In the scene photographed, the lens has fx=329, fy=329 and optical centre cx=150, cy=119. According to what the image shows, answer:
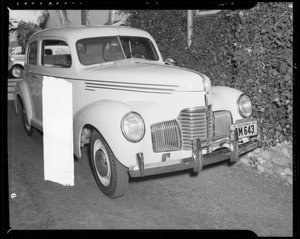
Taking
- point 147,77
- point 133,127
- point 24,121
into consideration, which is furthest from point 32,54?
point 133,127

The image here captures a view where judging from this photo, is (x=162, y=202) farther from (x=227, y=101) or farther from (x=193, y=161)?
(x=227, y=101)

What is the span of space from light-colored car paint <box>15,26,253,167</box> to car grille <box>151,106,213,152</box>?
0.06 metres

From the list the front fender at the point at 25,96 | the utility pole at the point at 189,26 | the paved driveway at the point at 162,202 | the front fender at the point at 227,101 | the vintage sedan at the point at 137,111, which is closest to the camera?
the paved driveway at the point at 162,202

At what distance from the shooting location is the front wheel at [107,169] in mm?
3172

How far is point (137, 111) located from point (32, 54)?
2.56m

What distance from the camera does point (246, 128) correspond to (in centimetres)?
367

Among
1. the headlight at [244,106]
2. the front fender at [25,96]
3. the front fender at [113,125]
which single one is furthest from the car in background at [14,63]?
the headlight at [244,106]

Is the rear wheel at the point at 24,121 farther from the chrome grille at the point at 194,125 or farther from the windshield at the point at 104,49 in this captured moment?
the chrome grille at the point at 194,125

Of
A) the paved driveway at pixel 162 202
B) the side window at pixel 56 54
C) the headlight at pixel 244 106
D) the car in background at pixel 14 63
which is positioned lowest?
the paved driveway at pixel 162 202

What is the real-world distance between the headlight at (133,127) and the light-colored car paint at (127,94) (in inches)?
1.6

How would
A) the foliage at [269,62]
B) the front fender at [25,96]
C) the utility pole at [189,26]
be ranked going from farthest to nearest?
the utility pole at [189,26]
the front fender at [25,96]
the foliage at [269,62]
